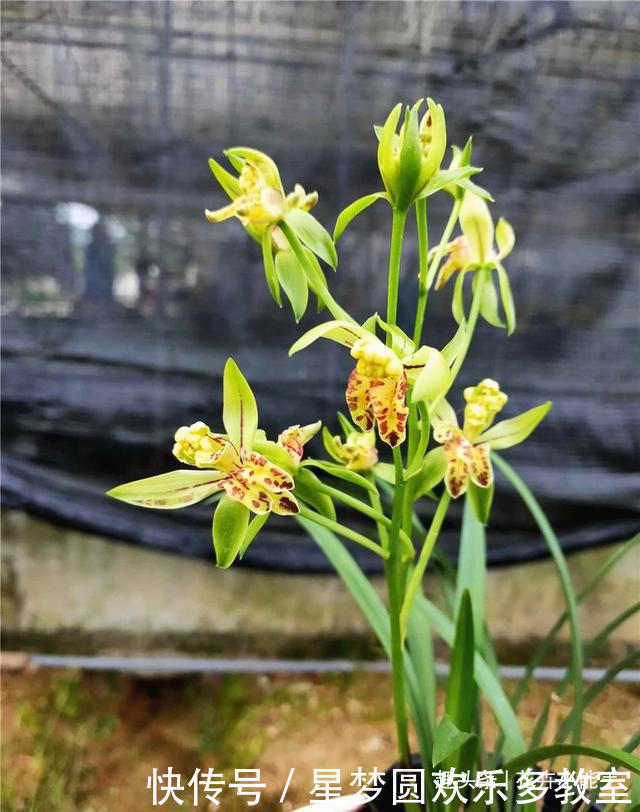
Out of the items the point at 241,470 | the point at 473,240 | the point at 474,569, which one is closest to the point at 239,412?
the point at 241,470

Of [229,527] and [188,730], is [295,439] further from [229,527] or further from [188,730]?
[188,730]

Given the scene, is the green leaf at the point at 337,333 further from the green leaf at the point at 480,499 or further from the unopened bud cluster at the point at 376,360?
the green leaf at the point at 480,499

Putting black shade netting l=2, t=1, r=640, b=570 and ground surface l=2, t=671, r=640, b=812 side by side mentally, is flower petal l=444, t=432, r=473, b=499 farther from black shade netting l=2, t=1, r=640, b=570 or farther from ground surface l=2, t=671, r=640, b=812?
ground surface l=2, t=671, r=640, b=812

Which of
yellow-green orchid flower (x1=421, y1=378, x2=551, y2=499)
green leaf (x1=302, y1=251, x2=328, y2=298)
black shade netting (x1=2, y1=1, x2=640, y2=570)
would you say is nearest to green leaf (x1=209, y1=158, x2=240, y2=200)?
green leaf (x1=302, y1=251, x2=328, y2=298)

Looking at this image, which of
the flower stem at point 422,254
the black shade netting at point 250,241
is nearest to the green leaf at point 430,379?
the flower stem at point 422,254

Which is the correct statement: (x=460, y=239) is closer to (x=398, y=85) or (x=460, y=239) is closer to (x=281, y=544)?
(x=398, y=85)
